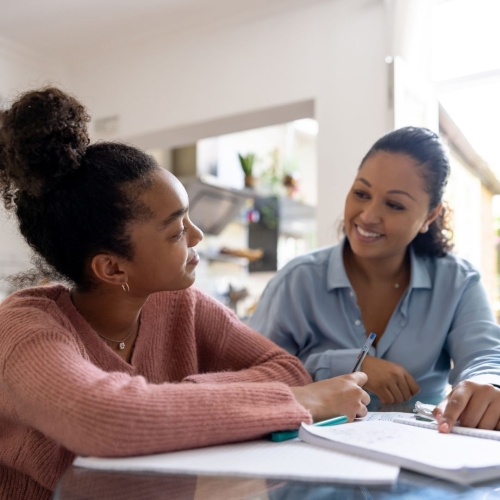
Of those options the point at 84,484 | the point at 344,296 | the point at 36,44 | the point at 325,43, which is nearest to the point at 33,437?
the point at 84,484

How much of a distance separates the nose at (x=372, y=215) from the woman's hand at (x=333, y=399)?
619mm

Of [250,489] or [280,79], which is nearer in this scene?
[250,489]

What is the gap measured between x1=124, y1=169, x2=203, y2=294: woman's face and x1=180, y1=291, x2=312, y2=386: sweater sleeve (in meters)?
0.17

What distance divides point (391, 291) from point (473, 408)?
2.34ft

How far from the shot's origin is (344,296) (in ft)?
5.40

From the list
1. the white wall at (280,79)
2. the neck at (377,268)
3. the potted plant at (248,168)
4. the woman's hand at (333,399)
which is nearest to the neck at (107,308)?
the woman's hand at (333,399)

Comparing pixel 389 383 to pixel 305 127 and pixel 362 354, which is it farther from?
pixel 305 127

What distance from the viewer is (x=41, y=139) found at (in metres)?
1.03

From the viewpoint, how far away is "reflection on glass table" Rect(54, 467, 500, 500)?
0.62 metres

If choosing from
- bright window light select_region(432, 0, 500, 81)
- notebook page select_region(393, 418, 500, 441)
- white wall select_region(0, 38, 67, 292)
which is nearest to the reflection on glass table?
notebook page select_region(393, 418, 500, 441)

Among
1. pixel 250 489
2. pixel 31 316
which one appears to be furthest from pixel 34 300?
pixel 250 489

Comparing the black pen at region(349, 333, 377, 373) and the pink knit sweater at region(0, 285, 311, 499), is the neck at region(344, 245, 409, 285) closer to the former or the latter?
the black pen at region(349, 333, 377, 373)

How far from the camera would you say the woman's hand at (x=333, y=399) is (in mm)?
967

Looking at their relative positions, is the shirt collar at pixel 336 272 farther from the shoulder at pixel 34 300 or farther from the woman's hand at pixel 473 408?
the shoulder at pixel 34 300
